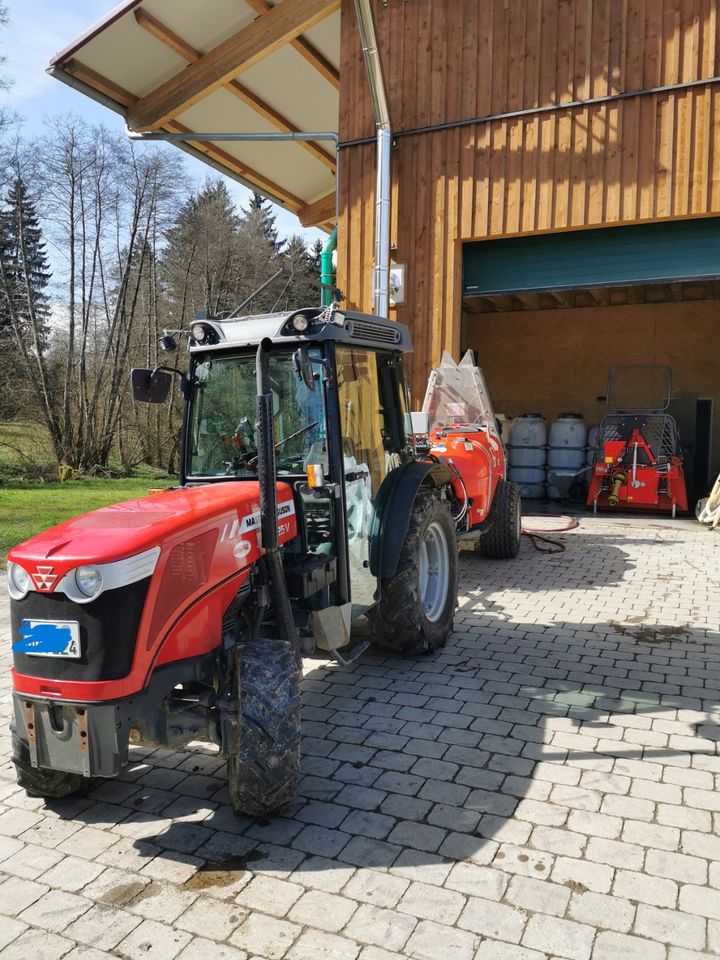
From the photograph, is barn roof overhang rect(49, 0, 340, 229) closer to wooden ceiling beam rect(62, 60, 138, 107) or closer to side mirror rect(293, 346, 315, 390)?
wooden ceiling beam rect(62, 60, 138, 107)


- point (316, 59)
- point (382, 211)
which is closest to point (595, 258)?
point (382, 211)

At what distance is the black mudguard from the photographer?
4.55m

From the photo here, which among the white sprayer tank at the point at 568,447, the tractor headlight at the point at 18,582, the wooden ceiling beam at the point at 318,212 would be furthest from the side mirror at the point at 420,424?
the wooden ceiling beam at the point at 318,212

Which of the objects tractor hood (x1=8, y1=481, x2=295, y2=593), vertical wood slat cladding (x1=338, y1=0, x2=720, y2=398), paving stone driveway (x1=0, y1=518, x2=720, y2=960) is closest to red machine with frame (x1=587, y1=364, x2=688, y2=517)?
vertical wood slat cladding (x1=338, y1=0, x2=720, y2=398)

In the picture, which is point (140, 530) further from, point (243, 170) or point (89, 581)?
point (243, 170)

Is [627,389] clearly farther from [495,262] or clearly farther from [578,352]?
[495,262]

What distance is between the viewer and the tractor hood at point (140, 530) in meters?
2.81

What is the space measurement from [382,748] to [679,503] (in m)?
8.93

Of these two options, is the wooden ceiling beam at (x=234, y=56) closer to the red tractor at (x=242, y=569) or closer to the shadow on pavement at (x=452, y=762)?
the red tractor at (x=242, y=569)

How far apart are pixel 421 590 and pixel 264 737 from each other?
2.31m

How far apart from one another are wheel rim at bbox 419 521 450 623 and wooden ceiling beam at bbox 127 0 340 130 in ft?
26.6

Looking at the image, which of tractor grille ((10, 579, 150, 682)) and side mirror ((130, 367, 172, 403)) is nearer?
tractor grille ((10, 579, 150, 682))

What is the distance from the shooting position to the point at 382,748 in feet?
12.5

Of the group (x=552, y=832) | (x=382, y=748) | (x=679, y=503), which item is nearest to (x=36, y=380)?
(x=679, y=503)
